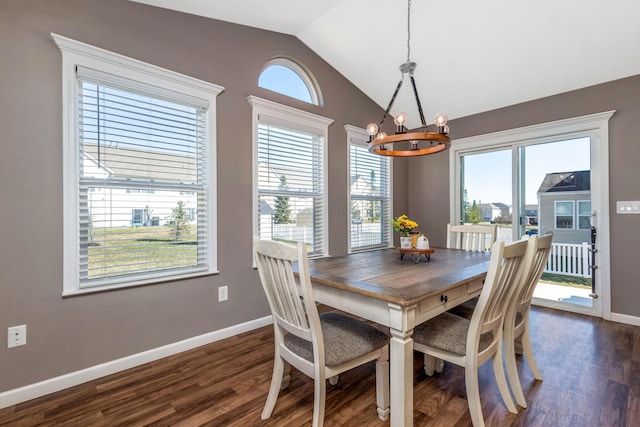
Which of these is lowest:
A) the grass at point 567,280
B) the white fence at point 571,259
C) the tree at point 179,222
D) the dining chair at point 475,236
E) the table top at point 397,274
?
the grass at point 567,280

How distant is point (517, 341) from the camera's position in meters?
2.34

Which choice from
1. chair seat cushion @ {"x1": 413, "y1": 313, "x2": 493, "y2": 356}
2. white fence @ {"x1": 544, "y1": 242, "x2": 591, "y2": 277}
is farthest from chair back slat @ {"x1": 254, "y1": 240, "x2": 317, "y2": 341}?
white fence @ {"x1": 544, "y1": 242, "x2": 591, "y2": 277}

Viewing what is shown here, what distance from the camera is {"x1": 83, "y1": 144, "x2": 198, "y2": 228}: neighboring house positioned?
2076mm

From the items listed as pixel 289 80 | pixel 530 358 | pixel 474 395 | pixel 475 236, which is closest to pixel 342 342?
pixel 474 395

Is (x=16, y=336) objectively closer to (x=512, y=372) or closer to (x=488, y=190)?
(x=512, y=372)

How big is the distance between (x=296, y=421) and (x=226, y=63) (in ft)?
9.32

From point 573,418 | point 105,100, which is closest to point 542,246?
point 573,418

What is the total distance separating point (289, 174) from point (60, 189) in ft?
6.23

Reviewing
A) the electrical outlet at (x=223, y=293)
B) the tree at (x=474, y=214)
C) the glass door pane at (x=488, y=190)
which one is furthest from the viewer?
the tree at (x=474, y=214)

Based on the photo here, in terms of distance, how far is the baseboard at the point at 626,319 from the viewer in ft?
9.49

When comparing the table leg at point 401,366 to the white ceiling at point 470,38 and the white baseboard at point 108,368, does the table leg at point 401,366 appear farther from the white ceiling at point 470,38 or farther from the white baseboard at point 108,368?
the white ceiling at point 470,38

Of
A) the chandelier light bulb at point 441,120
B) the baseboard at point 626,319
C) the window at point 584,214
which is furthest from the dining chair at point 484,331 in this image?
the window at point 584,214

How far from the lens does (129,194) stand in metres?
2.22

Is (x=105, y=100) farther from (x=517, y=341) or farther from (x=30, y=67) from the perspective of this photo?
(x=517, y=341)
